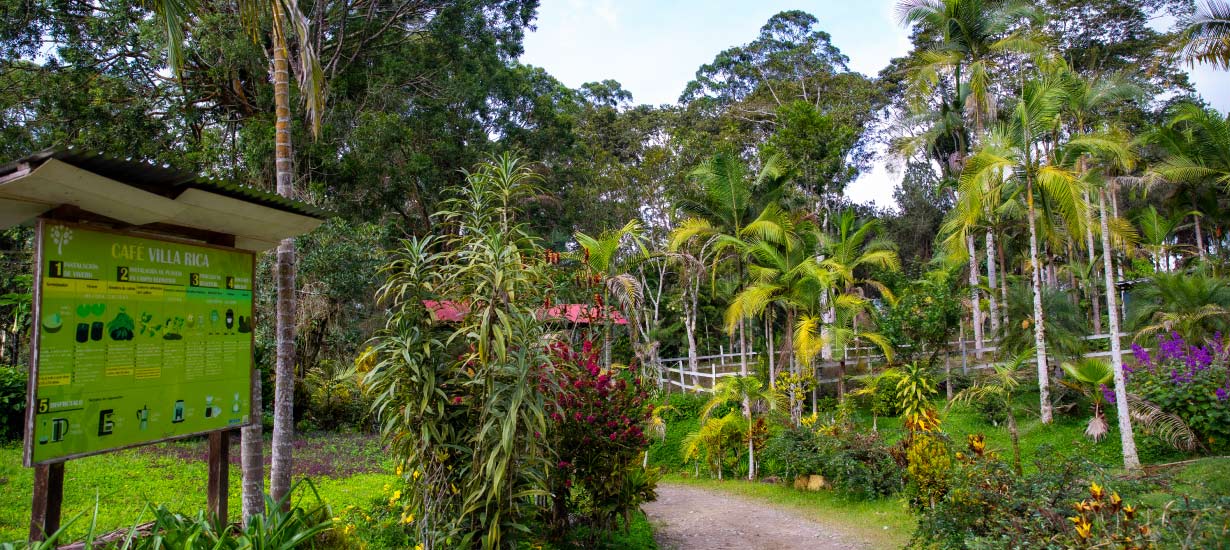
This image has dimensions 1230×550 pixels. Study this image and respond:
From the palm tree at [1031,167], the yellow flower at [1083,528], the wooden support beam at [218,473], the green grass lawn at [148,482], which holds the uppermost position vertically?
the palm tree at [1031,167]

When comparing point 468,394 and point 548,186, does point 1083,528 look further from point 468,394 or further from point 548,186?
point 548,186

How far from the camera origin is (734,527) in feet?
26.8

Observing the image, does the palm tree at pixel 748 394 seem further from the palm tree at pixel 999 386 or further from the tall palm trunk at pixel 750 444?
the palm tree at pixel 999 386

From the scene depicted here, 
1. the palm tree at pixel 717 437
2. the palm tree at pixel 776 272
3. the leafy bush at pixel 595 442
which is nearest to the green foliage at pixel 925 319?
the palm tree at pixel 776 272

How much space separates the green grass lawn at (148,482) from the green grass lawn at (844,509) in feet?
18.2

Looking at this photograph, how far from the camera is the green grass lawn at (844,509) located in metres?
7.58

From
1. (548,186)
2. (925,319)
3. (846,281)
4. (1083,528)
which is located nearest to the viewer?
(1083,528)

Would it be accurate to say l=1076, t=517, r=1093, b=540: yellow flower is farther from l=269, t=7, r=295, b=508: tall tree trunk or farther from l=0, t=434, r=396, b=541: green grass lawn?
l=0, t=434, r=396, b=541: green grass lawn

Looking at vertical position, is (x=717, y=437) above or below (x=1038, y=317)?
below

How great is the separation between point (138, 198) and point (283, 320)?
2.32 meters

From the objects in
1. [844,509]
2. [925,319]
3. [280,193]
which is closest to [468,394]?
[280,193]

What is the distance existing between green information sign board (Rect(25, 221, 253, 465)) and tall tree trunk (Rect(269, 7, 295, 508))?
114cm

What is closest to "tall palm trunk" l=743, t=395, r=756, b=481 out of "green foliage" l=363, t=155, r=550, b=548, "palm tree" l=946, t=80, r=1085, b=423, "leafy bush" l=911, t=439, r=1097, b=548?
"palm tree" l=946, t=80, r=1085, b=423

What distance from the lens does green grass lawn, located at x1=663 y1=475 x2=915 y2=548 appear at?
24.9 feet
